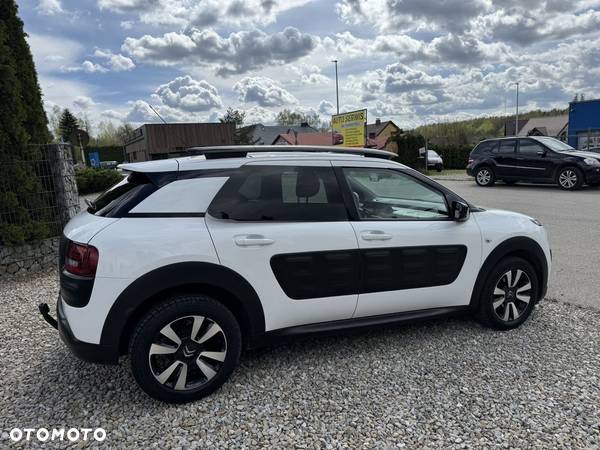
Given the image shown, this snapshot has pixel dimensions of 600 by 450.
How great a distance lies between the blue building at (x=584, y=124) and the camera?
2030 cm

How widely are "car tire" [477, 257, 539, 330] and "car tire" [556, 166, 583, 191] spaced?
11.6m

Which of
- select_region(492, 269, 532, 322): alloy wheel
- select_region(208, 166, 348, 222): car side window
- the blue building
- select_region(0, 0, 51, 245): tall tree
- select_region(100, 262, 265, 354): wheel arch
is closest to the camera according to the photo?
select_region(100, 262, 265, 354): wheel arch

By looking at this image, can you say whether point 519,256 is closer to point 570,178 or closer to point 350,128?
point 570,178

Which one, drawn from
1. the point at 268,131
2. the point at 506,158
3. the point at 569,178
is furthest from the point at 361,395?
the point at 268,131

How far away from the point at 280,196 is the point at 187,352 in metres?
1.26

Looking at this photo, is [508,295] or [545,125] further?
[545,125]

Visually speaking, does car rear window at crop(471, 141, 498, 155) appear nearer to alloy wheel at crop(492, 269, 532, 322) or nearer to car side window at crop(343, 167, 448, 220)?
alloy wheel at crop(492, 269, 532, 322)

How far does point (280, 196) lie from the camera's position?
10.3 ft

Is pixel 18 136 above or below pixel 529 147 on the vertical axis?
above

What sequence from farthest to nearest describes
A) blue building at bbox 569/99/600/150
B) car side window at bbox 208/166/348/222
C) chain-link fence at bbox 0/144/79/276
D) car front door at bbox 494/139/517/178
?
blue building at bbox 569/99/600/150, car front door at bbox 494/139/517/178, chain-link fence at bbox 0/144/79/276, car side window at bbox 208/166/348/222

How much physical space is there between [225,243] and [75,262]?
3.06 ft

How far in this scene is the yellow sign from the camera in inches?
886

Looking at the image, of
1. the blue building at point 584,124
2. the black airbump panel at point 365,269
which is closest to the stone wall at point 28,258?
the black airbump panel at point 365,269

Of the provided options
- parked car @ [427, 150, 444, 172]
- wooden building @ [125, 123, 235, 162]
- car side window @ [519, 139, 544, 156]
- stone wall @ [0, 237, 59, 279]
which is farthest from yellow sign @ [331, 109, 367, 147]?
stone wall @ [0, 237, 59, 279]
